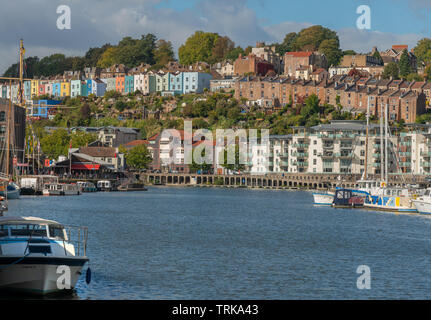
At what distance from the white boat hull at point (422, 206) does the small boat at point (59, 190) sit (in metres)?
56.2

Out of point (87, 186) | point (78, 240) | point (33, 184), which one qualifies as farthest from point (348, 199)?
point (78, 240)

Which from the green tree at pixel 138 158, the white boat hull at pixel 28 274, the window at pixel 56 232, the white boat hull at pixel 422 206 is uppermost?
the green tree at pixel 138 158

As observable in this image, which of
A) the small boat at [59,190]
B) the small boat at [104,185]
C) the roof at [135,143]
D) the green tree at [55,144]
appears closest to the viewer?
the small boat at [59,190]

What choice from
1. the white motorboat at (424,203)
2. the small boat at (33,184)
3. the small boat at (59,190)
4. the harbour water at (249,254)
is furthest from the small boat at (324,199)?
the small boat at (33,184)

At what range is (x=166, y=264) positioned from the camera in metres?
40.8

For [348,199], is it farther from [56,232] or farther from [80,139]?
[80,139]

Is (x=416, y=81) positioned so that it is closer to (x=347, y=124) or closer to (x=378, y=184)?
(x=347, y=124)

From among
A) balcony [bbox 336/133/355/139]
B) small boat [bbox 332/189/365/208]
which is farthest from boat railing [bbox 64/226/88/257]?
balcony [bbox 336/133/355/139]

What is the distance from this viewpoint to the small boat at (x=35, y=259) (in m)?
29.4

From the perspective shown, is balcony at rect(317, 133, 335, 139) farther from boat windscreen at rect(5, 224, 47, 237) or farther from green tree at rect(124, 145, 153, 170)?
boat windscreen at rect(5, 224, 47, 237)

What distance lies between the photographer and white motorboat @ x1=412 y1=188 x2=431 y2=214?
78287 millimetres

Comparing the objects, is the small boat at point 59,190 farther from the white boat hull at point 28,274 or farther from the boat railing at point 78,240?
the white boat hull at point 28,274
